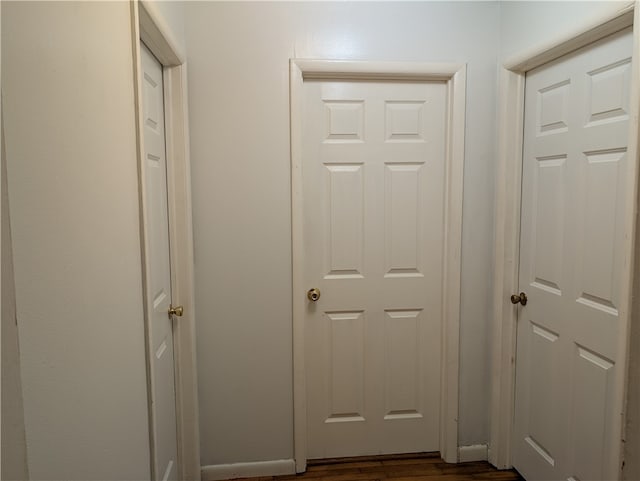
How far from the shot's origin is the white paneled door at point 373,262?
207cm

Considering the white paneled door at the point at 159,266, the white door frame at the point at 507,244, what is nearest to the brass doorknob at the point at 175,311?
the white paneled door at the point at 159,266

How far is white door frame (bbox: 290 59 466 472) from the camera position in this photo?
1973 millimetres

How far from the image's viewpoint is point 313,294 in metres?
2.10

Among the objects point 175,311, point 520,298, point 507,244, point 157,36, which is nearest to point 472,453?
point 520,298

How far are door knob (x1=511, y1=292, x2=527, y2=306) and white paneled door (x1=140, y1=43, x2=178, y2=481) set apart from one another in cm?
165

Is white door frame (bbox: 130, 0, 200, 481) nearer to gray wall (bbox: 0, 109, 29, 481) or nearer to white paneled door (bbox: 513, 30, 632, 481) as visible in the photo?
gray wall (bbox: 0, 109, 29, 481)

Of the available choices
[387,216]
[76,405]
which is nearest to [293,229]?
[387,216]

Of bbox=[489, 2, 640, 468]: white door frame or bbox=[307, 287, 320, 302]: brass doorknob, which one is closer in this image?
bbox=[489, 2, 640, 468]: white door frame

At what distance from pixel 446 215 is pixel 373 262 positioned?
45cm

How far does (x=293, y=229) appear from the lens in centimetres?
202

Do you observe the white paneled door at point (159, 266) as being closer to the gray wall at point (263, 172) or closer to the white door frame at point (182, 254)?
the white door frame at point (182, 254)

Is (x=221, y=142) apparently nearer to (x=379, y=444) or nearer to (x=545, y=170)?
(x=545, y=170)

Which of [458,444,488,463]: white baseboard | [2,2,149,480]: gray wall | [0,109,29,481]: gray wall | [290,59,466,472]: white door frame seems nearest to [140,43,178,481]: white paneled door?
[2,2,149,480]: gray wall

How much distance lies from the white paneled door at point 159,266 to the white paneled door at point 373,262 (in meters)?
0.67
